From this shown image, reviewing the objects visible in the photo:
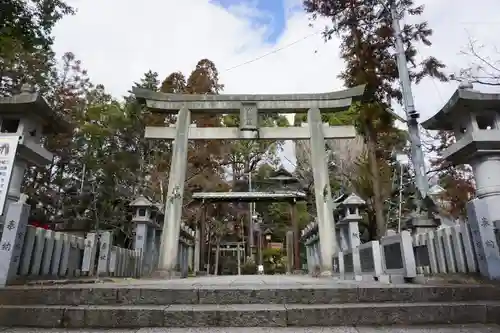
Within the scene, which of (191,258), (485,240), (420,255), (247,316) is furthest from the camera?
(191,258)

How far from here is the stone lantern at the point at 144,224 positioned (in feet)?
30.3

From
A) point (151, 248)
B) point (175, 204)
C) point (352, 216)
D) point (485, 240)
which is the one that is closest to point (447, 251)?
point (485, 240)

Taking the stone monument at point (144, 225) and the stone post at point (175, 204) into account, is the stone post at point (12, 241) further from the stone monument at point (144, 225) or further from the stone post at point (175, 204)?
the stone monument at point (144, 225)

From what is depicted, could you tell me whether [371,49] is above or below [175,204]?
above

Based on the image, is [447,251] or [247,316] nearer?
[247,316]

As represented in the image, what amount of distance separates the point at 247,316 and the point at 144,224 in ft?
23.6

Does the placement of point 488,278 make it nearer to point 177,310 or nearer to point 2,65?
point 177,310

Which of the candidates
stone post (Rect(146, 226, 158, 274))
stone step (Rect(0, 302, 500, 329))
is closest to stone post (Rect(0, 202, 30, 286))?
stone step (Rect(0, 302, 500, 329))

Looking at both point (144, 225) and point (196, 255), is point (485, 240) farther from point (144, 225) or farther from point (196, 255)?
point (196, 255)

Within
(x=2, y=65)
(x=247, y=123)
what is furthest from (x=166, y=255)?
(x=2, y=65)

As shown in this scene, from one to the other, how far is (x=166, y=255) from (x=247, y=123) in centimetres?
447

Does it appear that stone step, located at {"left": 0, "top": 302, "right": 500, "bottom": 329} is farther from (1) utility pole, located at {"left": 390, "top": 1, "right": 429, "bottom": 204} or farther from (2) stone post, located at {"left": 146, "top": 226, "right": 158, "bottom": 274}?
(2) stone post, located at {"left": 146, "top": 226, "right": 158, "bottom": 274}

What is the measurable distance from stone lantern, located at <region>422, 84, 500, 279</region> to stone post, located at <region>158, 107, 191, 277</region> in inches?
270

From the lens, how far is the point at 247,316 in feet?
9.16
